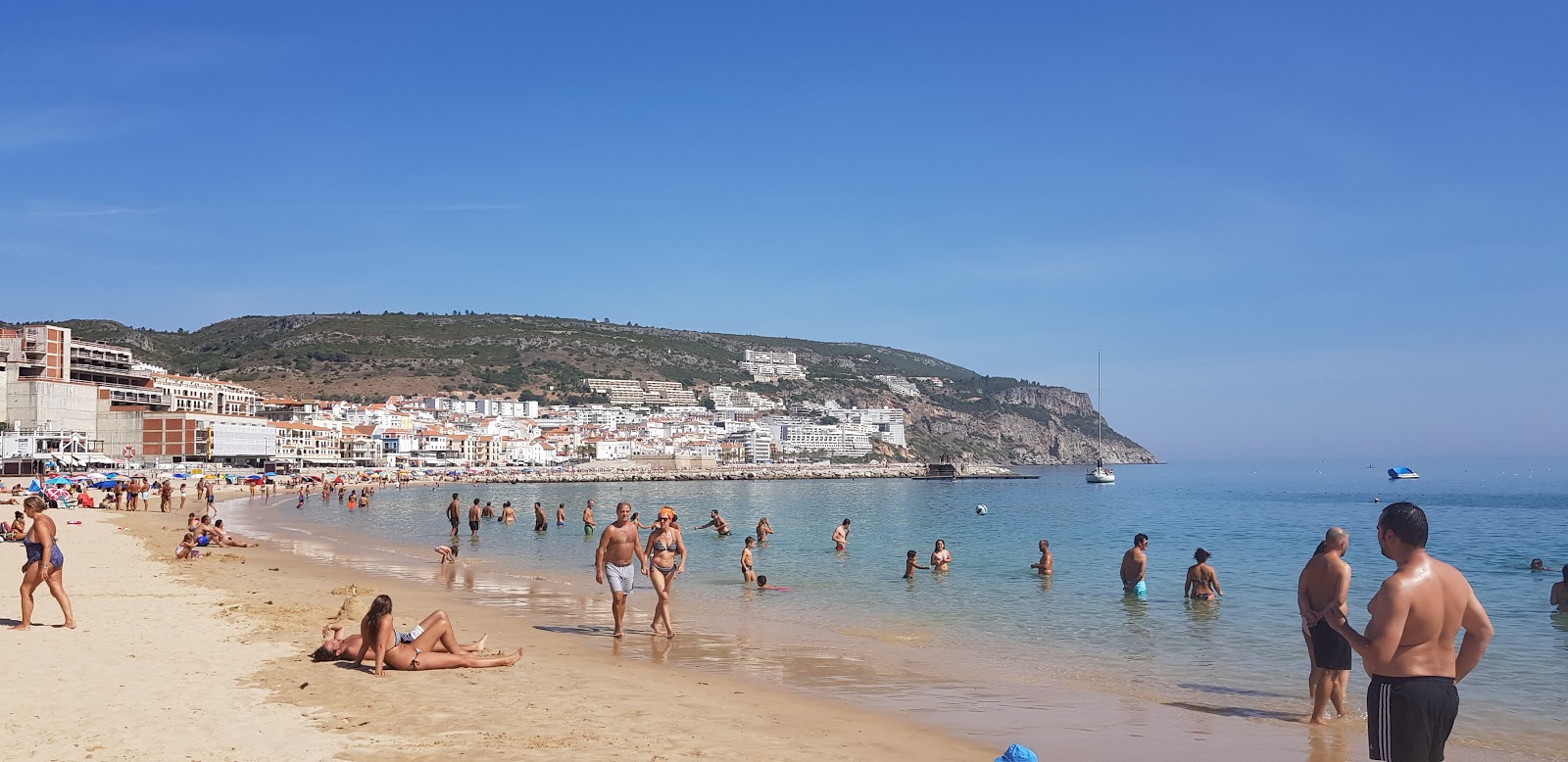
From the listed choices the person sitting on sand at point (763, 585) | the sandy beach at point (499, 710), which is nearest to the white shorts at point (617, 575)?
the sandy beach at point (499, 710)

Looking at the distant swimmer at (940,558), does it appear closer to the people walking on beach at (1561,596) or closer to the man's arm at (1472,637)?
the people walking on beach at (1561,596)

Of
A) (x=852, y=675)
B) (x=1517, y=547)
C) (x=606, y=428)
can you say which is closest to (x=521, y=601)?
(x=852, y=675)

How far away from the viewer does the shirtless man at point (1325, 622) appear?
7.27m

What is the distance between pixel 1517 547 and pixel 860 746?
3280 centimetres

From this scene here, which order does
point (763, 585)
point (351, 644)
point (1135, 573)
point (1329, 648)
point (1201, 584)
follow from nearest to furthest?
point (1329, 648), point (351, 644), point (1201, 584), point (1135, 573), point (763, 585)

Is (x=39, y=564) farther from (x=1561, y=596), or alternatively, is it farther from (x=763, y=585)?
(x=1561, y=596)

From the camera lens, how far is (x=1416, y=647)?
402 cm

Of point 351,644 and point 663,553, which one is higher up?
point 663,553

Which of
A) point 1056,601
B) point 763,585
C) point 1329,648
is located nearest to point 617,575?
point 763,585

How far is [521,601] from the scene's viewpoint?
15.4m

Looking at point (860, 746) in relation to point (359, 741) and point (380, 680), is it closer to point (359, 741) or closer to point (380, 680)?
point (359, 741)

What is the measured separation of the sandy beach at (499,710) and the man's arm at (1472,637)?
322 centimetres

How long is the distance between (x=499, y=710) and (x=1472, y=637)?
5.95 m

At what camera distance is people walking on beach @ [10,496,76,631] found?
391 inches
